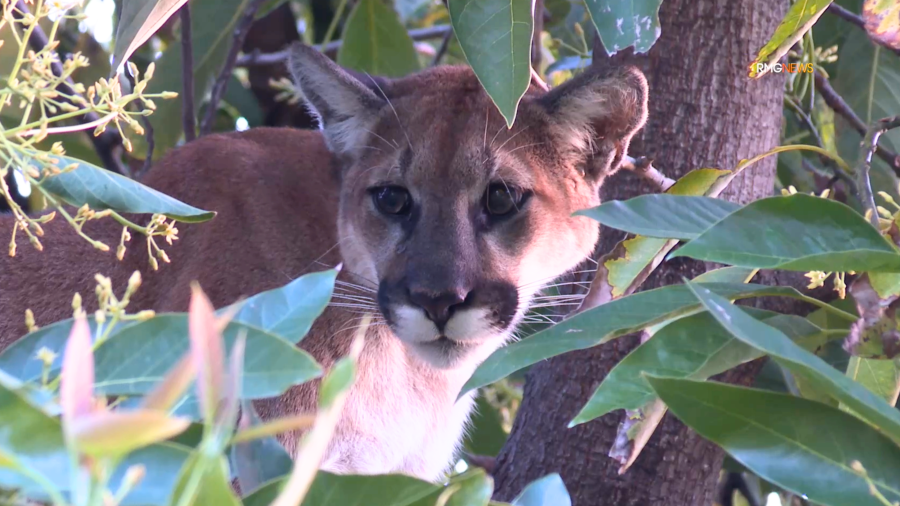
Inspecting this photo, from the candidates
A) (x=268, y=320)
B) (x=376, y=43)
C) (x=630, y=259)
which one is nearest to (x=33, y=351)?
(x=268, y=320)

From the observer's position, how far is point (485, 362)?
4.62ft

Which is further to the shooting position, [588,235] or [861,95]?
[861,95]

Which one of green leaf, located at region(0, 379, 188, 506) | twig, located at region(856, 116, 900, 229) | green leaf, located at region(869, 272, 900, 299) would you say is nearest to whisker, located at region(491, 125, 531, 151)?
twig, located at region(856, 116, 900, 229)

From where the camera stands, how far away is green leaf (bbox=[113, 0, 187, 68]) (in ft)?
5.47

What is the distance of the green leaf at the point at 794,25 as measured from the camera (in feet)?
5.97

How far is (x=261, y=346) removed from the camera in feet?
3.18

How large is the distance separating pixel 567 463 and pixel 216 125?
237cm

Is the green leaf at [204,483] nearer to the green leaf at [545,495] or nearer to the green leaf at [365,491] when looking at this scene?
the green leaf at [365,491]

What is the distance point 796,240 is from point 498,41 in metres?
0.67

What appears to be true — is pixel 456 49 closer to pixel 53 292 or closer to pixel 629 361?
pixel 53 292

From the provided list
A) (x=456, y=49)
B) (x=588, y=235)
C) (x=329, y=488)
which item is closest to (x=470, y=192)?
(x=588, y=235)

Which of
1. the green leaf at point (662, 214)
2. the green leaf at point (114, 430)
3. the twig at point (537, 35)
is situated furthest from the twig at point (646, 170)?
the green leaf at point (114, 430)

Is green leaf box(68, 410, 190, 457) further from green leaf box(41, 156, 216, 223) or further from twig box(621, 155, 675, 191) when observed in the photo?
twig box(621, 155, 675, 191)

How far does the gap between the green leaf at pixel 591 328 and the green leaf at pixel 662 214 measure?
0.30 feet
